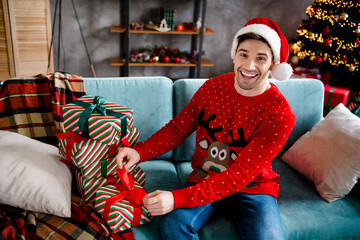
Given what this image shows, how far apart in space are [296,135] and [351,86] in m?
1.94

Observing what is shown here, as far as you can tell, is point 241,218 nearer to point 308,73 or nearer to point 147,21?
point 308,73

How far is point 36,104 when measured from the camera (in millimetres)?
1578

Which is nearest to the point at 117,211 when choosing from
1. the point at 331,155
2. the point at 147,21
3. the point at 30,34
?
the point at 331,155

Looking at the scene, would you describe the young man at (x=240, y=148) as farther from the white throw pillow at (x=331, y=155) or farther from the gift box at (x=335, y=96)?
the gift box at (x=335, y=96)

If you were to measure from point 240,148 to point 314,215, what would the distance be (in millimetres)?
492

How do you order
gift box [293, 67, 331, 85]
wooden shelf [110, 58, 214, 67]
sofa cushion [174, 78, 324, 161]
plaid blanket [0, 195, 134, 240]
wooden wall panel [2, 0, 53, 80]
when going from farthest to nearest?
1. wooden shelf [110, 58, 214, 67]
2. gift box [293, 67, 331, 85]
3. wooden wall panel [2, 0, 53, 80]
4. sofa cushion [174, 78, 324, 161]
5. plaid blanket [0, 195, 134, 240]

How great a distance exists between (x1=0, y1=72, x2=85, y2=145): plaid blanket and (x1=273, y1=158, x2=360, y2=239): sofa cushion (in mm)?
1146

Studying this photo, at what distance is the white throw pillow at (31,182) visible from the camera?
1230 mm

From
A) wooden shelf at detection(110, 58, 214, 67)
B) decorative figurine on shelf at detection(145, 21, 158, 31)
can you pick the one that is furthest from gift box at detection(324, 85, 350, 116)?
decorative figurine on shelf at detection(145, 21, 158, 31)

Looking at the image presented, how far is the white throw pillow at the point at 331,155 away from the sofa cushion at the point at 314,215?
0.18 feet

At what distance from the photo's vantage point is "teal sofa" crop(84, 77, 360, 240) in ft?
4.82

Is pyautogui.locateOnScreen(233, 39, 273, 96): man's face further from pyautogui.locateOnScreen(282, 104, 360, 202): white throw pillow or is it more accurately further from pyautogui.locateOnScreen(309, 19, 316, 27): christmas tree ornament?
pyautogui.locateOnScreen(309, 19, 316, 27): christmas tree ornament

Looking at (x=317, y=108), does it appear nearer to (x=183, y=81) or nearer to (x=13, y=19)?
(x=183, y=81)

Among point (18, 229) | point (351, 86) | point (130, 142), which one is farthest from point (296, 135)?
point (351, 86)
